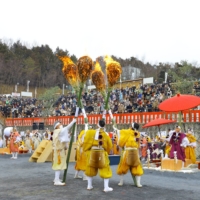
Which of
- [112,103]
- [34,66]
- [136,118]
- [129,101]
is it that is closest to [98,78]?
[136,118]

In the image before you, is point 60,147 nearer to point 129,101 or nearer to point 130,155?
point 130,155

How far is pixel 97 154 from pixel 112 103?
57.1ft

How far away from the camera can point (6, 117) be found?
31266mm

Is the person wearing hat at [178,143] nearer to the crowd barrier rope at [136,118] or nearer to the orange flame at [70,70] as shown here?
the crowd barrier rope at [136,118]

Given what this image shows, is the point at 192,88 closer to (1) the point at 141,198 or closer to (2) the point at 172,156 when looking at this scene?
(2) the point at 172,156

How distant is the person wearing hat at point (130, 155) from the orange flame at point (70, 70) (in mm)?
1809

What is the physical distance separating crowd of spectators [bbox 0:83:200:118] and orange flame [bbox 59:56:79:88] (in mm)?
11071

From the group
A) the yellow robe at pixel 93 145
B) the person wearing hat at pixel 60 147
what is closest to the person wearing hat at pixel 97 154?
the yellow robe at pixel 93 145

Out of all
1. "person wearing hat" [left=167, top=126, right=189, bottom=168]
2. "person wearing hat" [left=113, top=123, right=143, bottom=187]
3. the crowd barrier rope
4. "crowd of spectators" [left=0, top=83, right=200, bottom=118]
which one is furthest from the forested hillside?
"person wearing hat" [left=113, top=123, right=143, bottom=187]

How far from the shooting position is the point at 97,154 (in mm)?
7238

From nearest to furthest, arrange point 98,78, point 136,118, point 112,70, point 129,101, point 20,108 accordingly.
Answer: point 112,70, point 98,78, point 136,118, point 129,101, point 20,108

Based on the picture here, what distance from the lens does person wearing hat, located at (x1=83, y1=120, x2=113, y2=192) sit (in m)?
7.18

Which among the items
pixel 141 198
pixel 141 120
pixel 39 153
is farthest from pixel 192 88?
pixel 141 198

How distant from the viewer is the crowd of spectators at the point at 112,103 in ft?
70.2
